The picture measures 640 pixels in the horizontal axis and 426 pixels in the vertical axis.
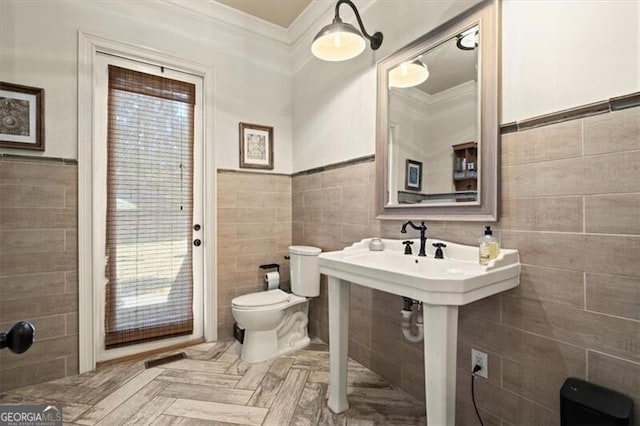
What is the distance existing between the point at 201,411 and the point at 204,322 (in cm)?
92

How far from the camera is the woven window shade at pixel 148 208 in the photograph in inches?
83.3

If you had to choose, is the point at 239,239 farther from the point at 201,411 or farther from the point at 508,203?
the point at 508,203

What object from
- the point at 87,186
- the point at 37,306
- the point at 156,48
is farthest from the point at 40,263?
the point at 156,48

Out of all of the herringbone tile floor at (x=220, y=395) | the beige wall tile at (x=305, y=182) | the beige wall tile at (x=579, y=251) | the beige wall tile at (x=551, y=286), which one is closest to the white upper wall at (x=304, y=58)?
the beige wall tile at (x=305, y=182)

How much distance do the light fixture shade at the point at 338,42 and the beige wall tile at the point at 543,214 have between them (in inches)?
47.1

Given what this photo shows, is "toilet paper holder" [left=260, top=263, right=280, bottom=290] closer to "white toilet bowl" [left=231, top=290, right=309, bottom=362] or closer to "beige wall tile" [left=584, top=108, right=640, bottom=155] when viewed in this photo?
"white toilet bowl" [left=231, top=290, right=309, bottom=362]

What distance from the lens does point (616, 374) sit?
3.34 feet

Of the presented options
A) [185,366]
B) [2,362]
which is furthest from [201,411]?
[2,362]

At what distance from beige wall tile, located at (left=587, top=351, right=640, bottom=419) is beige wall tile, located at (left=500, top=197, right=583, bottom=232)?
0.47 m

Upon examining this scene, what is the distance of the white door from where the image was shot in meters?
2.08

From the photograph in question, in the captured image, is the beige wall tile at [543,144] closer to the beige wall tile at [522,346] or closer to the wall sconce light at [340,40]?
the beige wall tile at [522,346]

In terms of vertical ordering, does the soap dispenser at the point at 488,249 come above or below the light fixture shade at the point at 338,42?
below

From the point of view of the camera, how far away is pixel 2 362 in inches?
68.7

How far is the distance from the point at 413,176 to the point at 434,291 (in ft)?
2.86
